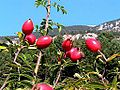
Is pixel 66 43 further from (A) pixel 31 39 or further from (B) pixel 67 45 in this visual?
(A) pixel 31 39

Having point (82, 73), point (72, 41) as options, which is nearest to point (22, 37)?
point (72, 41)

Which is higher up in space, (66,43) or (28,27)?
(28,27)

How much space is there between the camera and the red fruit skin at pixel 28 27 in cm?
279

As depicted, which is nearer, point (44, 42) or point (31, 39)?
point (44, 42)

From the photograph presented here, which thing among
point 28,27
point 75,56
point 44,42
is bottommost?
point 75,56

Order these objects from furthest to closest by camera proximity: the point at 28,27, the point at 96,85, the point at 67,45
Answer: the point at 28,27 < the point at 67,45 < the point at 96,85

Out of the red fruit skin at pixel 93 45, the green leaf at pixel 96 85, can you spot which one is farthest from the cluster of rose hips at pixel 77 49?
the green leaf at pixel 96 85

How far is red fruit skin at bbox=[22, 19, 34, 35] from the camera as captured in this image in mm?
2795

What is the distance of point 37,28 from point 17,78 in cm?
136

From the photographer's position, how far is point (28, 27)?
2.79m

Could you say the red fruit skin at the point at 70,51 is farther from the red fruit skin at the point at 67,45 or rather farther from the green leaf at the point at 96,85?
the green leaf at the point at 96,85

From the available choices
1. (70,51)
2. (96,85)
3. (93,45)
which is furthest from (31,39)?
(96,85)

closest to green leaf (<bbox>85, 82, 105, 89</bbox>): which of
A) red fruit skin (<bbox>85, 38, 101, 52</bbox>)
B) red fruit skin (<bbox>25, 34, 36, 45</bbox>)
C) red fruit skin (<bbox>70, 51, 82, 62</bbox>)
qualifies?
red fruit skin (<bbox>85, 38, 101, 52</bbox>)

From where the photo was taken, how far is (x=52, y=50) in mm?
3102
